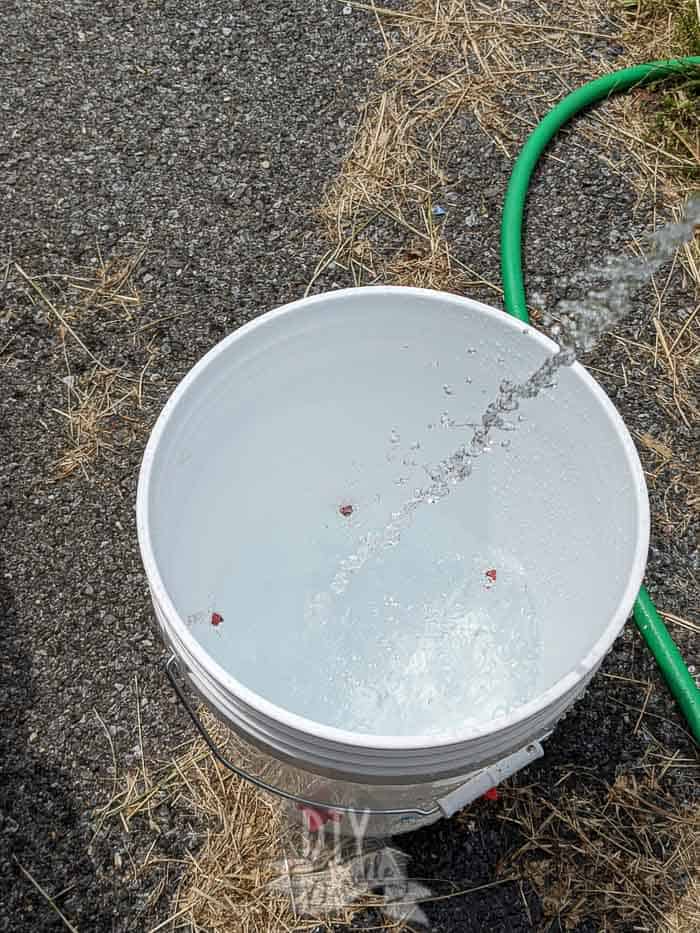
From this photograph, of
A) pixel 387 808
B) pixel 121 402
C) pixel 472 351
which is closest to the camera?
pixel 387 808

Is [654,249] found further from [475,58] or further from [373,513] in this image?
[373,513]

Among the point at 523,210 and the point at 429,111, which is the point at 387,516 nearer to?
the point at 523,210

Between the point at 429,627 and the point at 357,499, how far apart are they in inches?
8.0

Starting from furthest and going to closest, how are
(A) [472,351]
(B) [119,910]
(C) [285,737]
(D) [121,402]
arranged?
(D) [121,402] < (B) [119,910] < (A) [472,351] < (C) [285,737]

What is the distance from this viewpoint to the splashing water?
1.14 meters

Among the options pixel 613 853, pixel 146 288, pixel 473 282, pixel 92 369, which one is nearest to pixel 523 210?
pixel 473 282

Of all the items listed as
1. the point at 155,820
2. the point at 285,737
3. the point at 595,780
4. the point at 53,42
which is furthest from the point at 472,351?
the point at 53,42

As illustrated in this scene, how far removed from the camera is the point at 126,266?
1685 millimetres

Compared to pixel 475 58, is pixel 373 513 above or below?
below

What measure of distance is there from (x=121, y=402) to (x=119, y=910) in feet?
2.61

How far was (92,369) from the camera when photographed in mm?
1589

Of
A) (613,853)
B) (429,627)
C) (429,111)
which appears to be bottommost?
(613,853)

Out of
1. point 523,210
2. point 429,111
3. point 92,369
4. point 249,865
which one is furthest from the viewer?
point 429,111

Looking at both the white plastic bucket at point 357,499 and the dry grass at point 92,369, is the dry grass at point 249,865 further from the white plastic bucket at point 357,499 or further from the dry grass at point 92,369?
the dry grass at point 92,369
